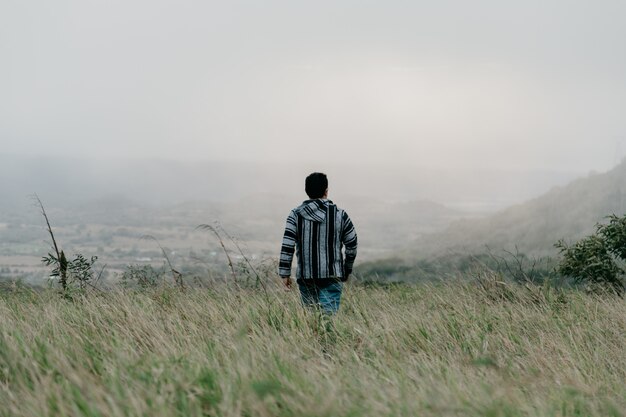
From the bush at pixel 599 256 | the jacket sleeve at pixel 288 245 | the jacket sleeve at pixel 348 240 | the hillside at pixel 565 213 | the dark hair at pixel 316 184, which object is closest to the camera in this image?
the dark hair at pixel 316 184

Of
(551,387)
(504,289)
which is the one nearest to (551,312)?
(504,289)

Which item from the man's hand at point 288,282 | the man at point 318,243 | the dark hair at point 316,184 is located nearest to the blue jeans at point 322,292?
the man at point 318,243

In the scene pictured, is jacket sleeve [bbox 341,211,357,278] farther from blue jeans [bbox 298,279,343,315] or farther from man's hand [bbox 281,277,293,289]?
man's hand [bbox 281,277,293,289]

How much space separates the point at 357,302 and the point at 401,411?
476cm

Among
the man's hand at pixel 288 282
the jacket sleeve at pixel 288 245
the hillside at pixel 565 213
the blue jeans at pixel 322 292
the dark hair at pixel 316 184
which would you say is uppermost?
the dark hair at pixel 316 184

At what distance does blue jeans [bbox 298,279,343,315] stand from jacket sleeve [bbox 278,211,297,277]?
0.73 feet

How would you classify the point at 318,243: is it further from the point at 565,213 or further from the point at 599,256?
the point at 565,213

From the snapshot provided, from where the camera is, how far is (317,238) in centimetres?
775

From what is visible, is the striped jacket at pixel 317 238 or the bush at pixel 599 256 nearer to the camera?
the striped jacket at pixel 317 238

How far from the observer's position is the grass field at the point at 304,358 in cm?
376

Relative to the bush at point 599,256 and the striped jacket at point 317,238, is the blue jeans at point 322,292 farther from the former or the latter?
the bush at point 599,256

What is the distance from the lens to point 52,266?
32.5 feet

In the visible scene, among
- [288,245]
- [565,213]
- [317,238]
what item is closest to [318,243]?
[317,238]

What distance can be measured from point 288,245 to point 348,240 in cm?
67
